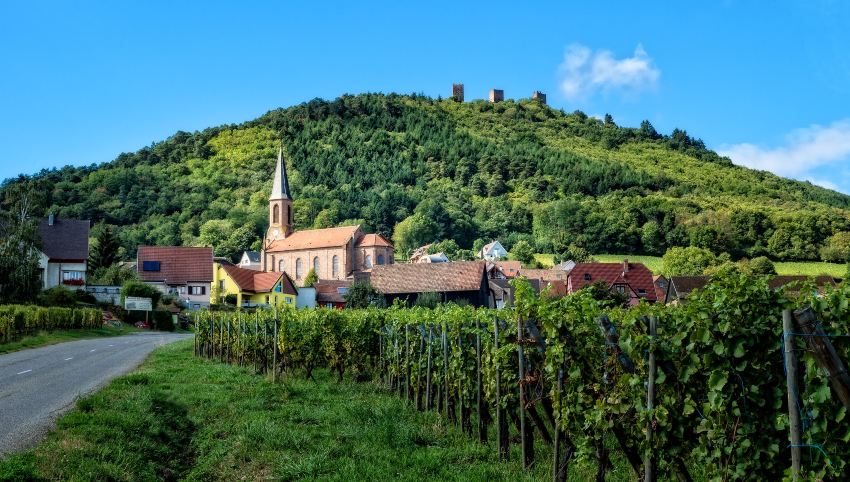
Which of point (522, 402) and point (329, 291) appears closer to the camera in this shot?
point (522, 402)

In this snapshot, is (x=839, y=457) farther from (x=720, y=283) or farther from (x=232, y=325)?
(x=232, y=325)

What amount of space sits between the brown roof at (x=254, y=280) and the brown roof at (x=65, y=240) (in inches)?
817

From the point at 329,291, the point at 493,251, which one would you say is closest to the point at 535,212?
the point at 493,251

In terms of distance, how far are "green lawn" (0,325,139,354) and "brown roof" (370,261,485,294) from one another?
108 ft

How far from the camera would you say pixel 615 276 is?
88.5 meters

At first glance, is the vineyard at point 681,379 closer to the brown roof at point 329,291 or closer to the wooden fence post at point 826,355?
the wooden fence post at point 826,355

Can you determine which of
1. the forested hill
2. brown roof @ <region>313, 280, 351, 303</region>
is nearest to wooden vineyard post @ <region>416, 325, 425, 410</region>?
brown roof @ <region>313, 280, 351, 303</region>

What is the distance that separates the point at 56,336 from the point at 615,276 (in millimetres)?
64224

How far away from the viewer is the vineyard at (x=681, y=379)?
5125 millimetres

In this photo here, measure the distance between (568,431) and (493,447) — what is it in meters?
2.93

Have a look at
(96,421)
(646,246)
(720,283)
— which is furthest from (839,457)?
(646,246)

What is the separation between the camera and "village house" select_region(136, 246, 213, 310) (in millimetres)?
89812

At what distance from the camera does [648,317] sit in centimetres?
714

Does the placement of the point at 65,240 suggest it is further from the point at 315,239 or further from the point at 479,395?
the point at 479,395
